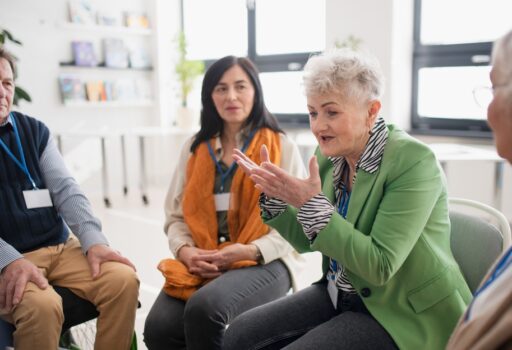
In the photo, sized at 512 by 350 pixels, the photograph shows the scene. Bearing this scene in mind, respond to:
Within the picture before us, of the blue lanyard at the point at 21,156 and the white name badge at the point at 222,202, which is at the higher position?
the blue lanyard at the point at 21,156

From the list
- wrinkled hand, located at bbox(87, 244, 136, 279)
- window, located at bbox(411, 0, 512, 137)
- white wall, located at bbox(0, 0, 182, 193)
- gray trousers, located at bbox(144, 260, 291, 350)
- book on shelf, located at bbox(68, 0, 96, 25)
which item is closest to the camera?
gray trousers, located at bbox(144, 260, 291, 350)

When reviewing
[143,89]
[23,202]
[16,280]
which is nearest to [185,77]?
[143,89]

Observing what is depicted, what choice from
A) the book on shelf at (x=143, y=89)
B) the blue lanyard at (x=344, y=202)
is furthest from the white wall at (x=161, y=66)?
the blue lanyard at (x=344, y=202)

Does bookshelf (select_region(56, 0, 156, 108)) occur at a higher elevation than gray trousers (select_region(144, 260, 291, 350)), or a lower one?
higher

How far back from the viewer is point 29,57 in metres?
5.37

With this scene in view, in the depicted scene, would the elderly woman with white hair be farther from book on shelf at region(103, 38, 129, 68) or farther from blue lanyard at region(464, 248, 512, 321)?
book on shelf at region(103, 38, 129, 68)

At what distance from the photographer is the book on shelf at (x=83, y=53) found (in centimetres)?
571

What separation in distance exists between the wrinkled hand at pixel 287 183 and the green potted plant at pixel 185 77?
4.57 meters

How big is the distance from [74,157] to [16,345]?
14.7 ft

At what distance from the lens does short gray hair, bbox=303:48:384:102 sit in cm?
135

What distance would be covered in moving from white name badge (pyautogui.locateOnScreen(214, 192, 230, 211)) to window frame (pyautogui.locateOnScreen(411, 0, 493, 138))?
2.93m

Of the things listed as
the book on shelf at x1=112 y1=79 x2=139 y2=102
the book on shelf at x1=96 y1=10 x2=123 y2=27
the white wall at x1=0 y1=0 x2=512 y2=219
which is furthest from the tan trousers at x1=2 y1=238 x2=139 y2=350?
the book on shelf at x1=96 y1=10 x2=123 y2=27

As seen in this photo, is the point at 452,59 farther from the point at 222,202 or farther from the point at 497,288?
the point at 497,288

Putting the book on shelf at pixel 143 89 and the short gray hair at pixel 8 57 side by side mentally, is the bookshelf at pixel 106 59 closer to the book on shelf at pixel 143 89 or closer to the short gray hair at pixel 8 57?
the book on shelf at pixel 143 89
